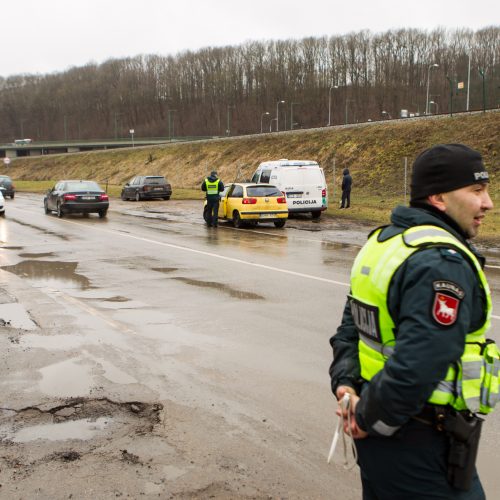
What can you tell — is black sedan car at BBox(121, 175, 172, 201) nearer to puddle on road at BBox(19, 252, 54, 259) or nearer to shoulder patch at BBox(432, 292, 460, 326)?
puddle on road at BBox(19, 252, 54, 259)

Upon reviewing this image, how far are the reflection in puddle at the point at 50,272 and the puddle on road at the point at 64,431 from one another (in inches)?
229

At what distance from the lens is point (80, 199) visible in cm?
2503

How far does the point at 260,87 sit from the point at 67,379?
466 ft

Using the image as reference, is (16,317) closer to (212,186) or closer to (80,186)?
(212,186)

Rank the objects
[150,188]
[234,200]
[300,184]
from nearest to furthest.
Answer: [234,200]
[300,184]
[150,188]

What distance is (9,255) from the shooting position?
14.4 m

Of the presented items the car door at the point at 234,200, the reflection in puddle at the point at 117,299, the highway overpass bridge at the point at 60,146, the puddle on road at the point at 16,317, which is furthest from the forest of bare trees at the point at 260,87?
the puddle on road at the point at 16,317

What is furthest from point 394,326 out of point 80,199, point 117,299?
point 80,199

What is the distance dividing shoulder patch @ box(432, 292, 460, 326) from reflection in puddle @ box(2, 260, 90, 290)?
897 centimetres

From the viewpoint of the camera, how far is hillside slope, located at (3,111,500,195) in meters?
38.5

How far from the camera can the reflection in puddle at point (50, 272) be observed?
35.8 ft

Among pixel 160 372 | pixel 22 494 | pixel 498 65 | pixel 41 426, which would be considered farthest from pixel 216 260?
pixel 498 65

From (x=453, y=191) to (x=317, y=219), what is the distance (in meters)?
21.7

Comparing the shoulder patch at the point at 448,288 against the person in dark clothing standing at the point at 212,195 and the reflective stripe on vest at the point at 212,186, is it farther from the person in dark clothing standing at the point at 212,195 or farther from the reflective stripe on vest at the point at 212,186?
the reflective stripe on vest at the point at 212,186
